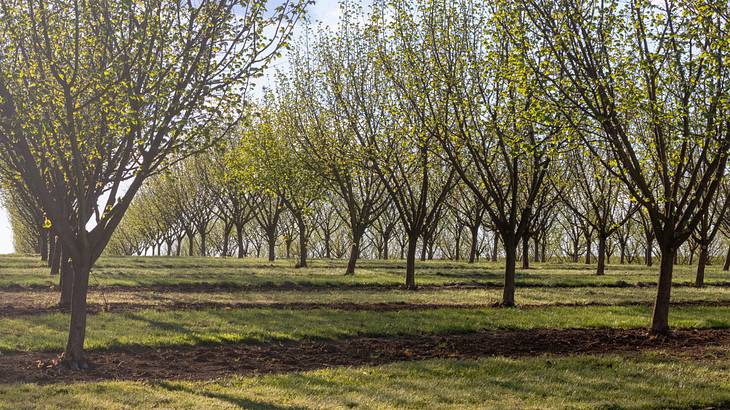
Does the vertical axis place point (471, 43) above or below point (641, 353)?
above

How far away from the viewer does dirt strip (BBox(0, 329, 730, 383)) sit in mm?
12375

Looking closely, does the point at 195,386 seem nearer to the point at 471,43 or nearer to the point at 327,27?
the point at 471,43

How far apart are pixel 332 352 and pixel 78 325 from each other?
542cm

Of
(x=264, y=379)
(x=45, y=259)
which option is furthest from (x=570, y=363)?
(x=45, y=259)

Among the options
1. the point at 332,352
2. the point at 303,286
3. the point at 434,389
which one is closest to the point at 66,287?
the point at 332,352

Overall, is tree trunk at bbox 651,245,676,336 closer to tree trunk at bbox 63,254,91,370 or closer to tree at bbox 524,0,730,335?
tree at bbox 524,0,730,335

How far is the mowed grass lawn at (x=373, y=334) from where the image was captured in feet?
34.2

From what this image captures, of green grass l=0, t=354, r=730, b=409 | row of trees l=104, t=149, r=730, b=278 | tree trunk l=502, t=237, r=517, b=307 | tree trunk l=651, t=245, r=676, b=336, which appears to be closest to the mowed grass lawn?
green grass l=0, t=354, r=730, b=409

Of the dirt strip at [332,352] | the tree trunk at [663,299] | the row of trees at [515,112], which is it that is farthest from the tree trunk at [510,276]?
the tree trunk at [663,299]

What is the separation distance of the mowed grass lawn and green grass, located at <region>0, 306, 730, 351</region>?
0.04 m

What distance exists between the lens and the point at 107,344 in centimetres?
1468

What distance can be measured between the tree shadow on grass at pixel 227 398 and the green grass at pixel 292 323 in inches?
161

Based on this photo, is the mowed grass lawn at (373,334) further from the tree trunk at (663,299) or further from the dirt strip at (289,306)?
the tree trunk at (663,299)

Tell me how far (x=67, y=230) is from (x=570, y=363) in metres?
10.6
